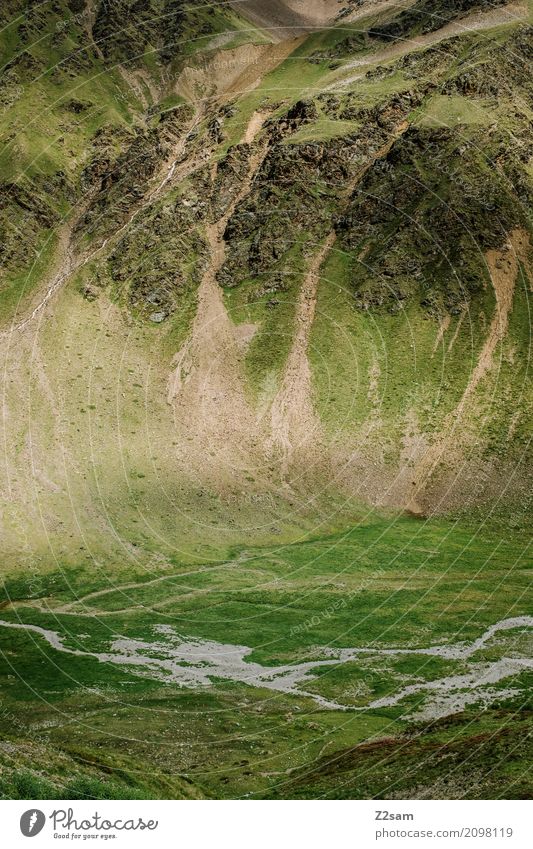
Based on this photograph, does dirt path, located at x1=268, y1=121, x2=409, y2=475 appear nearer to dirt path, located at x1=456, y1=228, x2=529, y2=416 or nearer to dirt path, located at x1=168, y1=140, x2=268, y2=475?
dirt path, located at x1=168, y1=140, x2=268, y2=475

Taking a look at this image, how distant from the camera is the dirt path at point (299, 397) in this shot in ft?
439

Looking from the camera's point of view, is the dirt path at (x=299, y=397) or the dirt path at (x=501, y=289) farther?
the dirt path at (x=501, y=289)

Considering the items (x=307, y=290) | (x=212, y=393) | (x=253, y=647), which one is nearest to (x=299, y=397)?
(x=212, y=393)

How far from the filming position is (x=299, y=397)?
139500 mm

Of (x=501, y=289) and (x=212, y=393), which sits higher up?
(x=501, y=289)

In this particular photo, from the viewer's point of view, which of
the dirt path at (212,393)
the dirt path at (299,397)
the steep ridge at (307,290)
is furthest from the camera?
the dirt path at (299,397)

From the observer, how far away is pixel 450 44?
614 ft

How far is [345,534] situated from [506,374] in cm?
3963

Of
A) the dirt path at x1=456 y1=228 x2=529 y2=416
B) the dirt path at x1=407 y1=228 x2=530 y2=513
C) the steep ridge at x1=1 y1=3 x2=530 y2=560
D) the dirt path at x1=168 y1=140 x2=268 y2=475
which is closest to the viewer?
the dirt path at x1=407 y1=228 x2=530 y2=513

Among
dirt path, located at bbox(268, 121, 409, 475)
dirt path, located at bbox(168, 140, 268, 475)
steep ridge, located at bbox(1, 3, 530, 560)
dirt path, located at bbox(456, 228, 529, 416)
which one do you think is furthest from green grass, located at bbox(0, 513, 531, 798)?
dirt path, located at bbox(456, 228, 529, 416)

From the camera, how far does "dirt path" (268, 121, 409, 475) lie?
134 m

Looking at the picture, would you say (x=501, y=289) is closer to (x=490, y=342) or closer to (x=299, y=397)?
(x=490, y=342)

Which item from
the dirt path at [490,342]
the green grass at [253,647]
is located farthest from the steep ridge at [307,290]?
the green grass at [253,647]

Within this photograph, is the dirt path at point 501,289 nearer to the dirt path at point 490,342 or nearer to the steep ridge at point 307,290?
the dirt path at point 490,342
